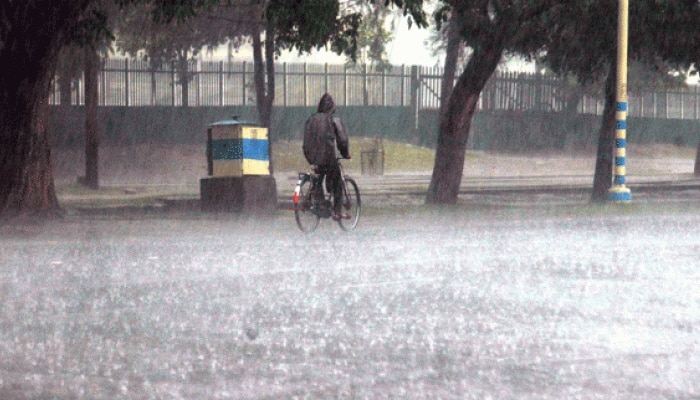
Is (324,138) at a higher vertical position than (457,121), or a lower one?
lower

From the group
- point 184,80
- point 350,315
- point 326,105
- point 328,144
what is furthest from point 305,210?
point 184,80

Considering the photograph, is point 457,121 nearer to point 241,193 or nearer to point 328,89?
point 241,193

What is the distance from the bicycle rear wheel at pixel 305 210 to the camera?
15742 millimetres

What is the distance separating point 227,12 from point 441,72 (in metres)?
11.7

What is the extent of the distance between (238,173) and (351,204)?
4.22m

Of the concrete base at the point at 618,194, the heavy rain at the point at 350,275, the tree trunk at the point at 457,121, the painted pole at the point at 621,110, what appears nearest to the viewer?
the heavy rain at the point at 350,275

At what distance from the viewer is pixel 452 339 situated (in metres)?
7.62

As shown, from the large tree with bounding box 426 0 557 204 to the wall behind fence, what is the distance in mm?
20647

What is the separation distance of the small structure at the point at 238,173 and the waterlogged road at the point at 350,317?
447 cm

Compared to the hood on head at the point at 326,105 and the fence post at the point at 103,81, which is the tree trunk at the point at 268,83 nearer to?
the fence post at the point at 103,81

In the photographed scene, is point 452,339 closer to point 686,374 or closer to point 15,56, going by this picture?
point 686,374

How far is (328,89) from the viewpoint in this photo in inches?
1907

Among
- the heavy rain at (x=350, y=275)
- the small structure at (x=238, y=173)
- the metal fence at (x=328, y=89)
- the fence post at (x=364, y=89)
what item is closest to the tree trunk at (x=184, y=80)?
the metal fence at (x=328, y=89)

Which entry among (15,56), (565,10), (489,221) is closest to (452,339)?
(489,221)
